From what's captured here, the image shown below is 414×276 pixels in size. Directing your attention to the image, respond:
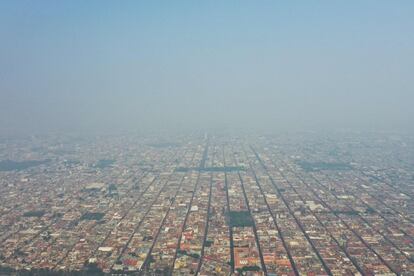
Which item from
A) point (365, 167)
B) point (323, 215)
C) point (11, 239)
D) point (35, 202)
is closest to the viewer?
point (11, 239)

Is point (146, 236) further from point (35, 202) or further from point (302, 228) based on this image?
point (35, 202)

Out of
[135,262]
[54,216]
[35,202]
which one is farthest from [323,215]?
[35,202]

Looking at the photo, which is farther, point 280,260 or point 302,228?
point 302,228

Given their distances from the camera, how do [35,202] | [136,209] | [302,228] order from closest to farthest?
[302,228] < [136,209] < [35,202]

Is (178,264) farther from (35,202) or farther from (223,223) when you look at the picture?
(35,202)

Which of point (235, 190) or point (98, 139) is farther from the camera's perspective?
point (98, 139)

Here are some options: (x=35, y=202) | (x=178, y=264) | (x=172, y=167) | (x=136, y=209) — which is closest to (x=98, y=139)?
(x=172, y=167)
